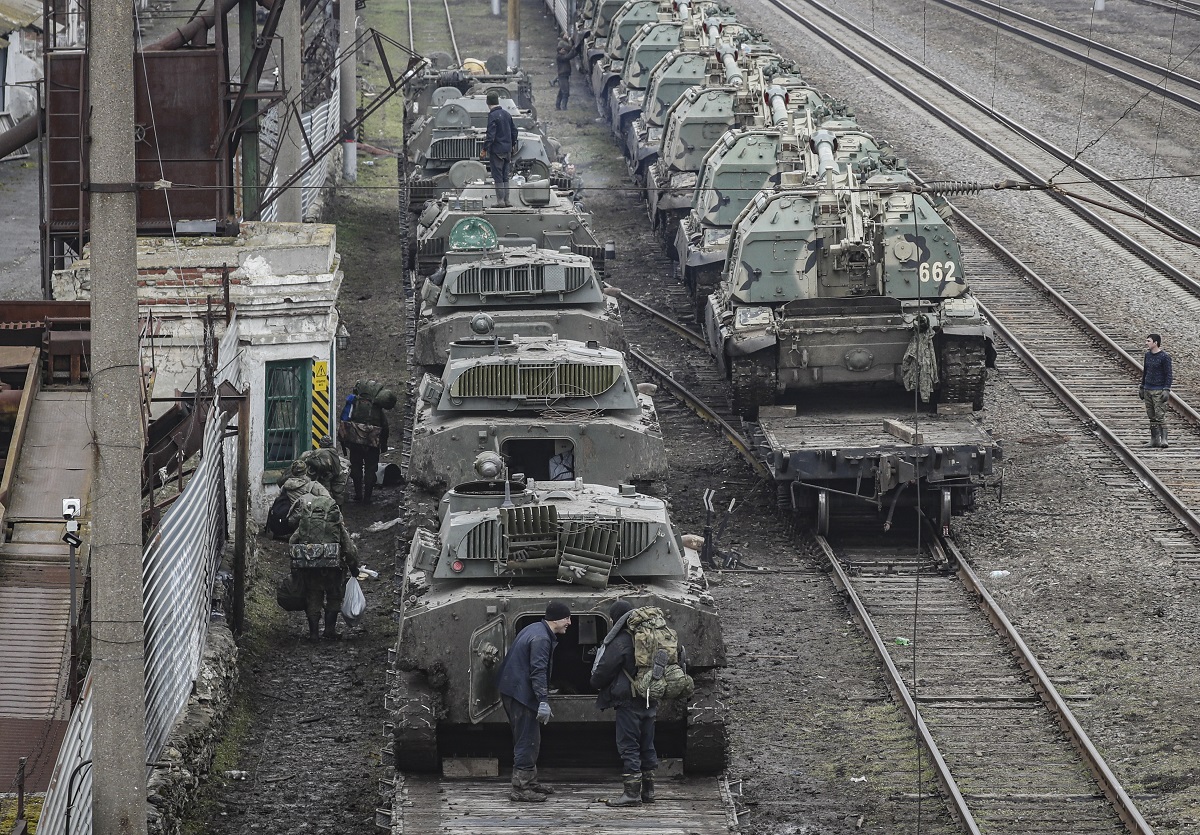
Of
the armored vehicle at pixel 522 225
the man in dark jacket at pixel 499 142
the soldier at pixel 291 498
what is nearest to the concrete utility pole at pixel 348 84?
the man in dark jacket at pixel 499 142

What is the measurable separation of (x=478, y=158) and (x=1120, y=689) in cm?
1737

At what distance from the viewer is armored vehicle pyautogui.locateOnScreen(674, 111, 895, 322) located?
93.7ft

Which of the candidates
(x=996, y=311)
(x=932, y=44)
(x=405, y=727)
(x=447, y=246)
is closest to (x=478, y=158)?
(x=447, y=246)

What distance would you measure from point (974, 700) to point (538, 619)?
4.91 meters

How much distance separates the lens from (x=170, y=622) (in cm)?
1361

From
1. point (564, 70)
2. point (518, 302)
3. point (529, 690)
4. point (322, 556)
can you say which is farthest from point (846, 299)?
point (564, 70)

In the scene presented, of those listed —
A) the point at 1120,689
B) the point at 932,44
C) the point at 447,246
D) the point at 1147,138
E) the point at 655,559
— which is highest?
the point at 932,44

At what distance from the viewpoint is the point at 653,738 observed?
12.6 m

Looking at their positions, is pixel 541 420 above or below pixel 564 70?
below

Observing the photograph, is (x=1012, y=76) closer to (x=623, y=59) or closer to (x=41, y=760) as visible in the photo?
(x=623, y=59)

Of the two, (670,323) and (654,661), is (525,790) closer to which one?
(654,661)

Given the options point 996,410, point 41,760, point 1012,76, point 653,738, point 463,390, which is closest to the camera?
point 41,760

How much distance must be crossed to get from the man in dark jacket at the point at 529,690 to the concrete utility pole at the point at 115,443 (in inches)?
94.5

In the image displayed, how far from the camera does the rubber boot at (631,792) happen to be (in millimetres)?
12305
